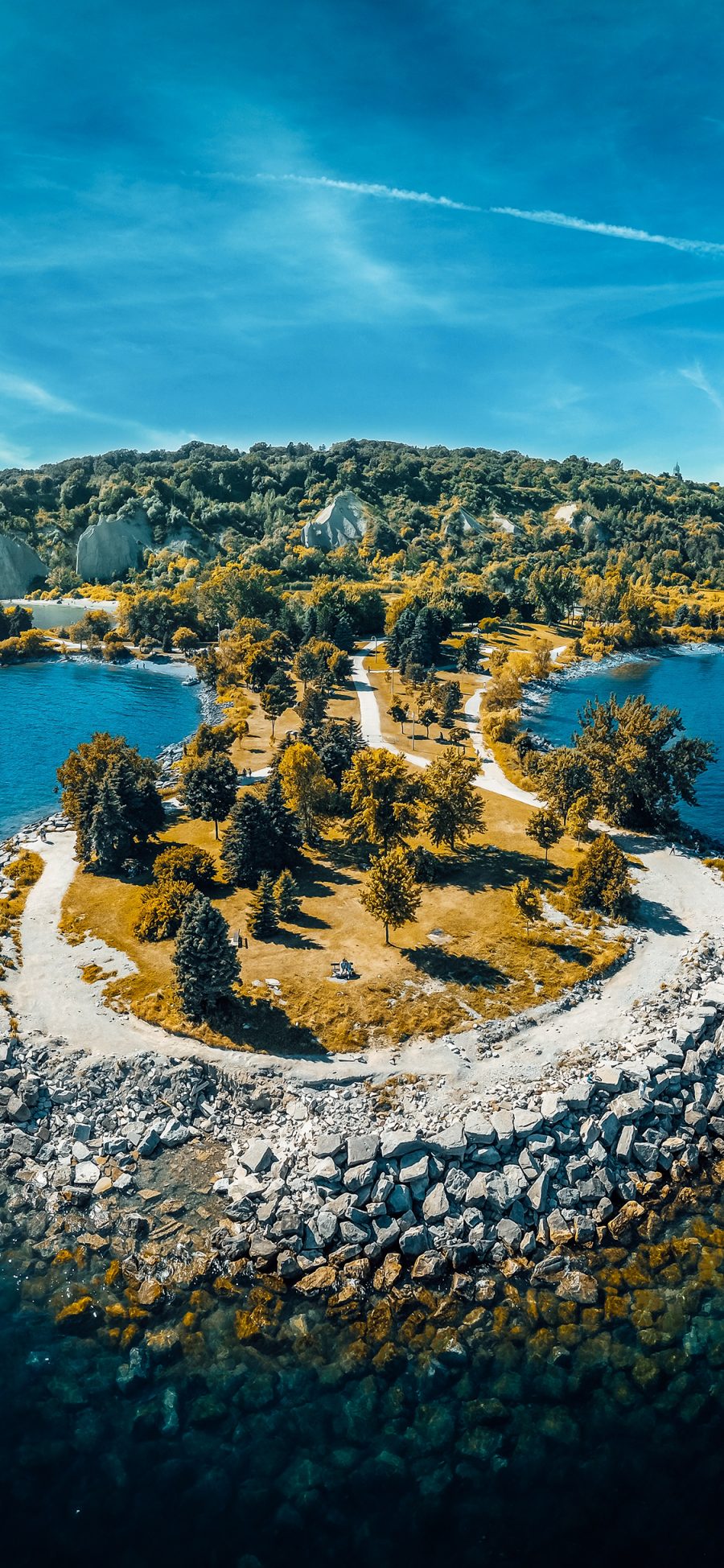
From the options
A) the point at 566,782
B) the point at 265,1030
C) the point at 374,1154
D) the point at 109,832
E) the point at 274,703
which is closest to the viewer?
the point at 374,1154

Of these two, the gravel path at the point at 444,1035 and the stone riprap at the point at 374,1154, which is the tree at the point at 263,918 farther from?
the stone riprap at the point at 374,1154

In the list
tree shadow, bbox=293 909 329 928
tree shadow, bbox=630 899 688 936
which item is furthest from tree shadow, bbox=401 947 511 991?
tree shadow, bbox=630 899 688 936

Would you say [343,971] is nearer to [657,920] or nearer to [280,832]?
[280,832]

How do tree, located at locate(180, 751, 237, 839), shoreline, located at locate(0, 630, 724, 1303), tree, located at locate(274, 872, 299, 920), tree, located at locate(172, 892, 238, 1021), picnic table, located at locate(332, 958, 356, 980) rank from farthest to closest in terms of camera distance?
tree, located at locate(180, 751, 237, 839) < tree, located at locate(274, 872, 299, 920) < picnic table, located at locate(332, 958, 356, 980) < tree, located at locate(172, 892, 238, 1021) < shoreline, located at locate(0, 630, 724, 1303)

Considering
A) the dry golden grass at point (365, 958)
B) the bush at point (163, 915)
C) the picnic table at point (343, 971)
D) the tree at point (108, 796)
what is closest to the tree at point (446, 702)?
the dry golden grass at point (365, 958)

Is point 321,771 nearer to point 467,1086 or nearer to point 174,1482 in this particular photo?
point 467,1086

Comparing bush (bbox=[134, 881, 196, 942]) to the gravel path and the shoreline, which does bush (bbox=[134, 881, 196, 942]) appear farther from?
the shoreline

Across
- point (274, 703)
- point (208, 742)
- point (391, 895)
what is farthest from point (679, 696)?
point (391, 895)
